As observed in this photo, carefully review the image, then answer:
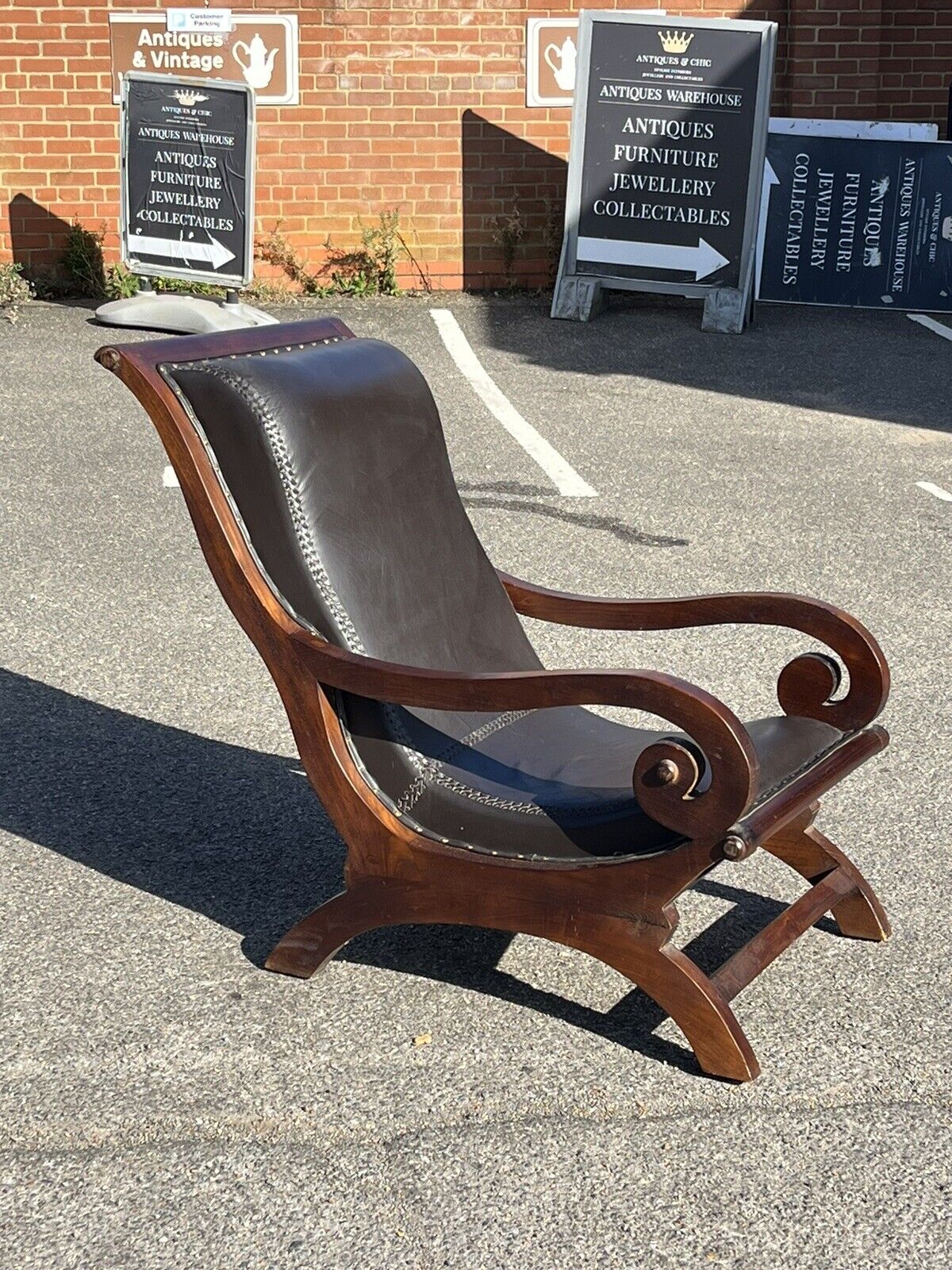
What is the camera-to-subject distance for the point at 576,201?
11195mm

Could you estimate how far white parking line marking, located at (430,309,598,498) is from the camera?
24.3 feet

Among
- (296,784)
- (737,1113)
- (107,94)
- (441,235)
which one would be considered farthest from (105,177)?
(737,1113)

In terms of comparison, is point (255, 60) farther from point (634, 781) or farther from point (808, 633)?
point (634, 781)

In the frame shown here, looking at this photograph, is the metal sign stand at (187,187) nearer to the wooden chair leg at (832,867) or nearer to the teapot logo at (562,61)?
the teapot logo at (562,61)

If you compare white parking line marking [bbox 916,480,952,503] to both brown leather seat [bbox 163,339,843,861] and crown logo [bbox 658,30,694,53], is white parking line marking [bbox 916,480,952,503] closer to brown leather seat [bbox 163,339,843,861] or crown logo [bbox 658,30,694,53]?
brown leather seat [bbox 163,339,843,861]

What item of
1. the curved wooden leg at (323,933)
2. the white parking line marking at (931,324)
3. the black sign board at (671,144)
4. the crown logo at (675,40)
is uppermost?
the crown logo at (675,40)

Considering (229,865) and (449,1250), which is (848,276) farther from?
(449,1250)

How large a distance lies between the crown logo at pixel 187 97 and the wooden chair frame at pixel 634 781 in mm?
7775

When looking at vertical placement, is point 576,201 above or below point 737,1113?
above

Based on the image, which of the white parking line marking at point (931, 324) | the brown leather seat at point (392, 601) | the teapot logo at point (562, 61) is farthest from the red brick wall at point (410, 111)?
the brown leather seat at point (392, 601)

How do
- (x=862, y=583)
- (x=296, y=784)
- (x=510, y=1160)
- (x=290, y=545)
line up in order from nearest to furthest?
(x=510, y=1160) < (x=290, y=545) < (x=296, y=784) < (x=862, y=583)

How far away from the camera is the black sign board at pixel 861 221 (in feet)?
38.1

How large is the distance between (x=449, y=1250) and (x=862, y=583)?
13.2 ft

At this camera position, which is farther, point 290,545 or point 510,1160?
point 290,545
